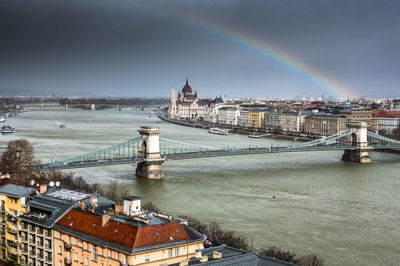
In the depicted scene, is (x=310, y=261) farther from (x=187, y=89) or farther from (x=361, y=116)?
(x=187, y=89)

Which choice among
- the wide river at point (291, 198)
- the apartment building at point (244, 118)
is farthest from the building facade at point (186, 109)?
the wide river at point (291, 198)

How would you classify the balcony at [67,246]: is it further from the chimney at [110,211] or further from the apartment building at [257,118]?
the apartment building at [257,118]

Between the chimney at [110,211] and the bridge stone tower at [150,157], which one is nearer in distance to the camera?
the chimney at [110,211]

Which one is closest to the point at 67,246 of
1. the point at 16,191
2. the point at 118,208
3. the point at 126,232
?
the point at 118,208

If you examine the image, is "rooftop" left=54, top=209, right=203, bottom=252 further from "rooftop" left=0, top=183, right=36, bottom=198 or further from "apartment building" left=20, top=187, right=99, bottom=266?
"rooftop" left=0, top=183, right=36, bottom=198

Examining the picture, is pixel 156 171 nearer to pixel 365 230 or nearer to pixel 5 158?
pixel 5 158
